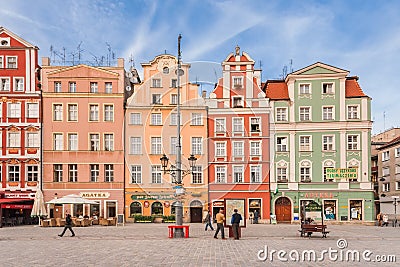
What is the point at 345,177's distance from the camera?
42688 mm

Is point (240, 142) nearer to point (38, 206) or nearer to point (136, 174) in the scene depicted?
point (136, 174)

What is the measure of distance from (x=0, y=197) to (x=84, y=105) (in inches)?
433

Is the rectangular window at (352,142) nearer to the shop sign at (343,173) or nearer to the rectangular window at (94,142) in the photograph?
the shop sign at (343,173)

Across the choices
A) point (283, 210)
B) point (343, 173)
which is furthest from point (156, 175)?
point (343, 173)

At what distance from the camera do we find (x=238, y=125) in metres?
44.9

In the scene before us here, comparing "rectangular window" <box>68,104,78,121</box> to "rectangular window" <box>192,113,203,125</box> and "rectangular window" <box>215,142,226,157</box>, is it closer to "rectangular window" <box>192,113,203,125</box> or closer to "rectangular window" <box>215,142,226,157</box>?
"rectangular window" <box>192,113,203,125</box>

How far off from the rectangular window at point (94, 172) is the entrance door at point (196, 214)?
9256 mm

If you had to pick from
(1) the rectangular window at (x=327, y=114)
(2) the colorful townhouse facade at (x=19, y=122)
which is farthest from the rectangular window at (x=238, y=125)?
(2) the colorful townhouse facade at (x=19, y=122)

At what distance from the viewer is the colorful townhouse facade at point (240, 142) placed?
4359 centimetres

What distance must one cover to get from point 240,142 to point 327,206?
978 cm

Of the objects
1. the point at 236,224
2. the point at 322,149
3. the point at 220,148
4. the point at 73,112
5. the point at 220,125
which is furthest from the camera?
the point at 220,125

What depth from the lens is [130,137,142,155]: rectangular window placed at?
145 feet

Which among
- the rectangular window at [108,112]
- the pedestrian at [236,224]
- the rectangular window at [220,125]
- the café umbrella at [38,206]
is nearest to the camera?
the pedestrian at [236,224]

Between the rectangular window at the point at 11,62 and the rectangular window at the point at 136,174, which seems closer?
the rectangular window at the point at 11,62
